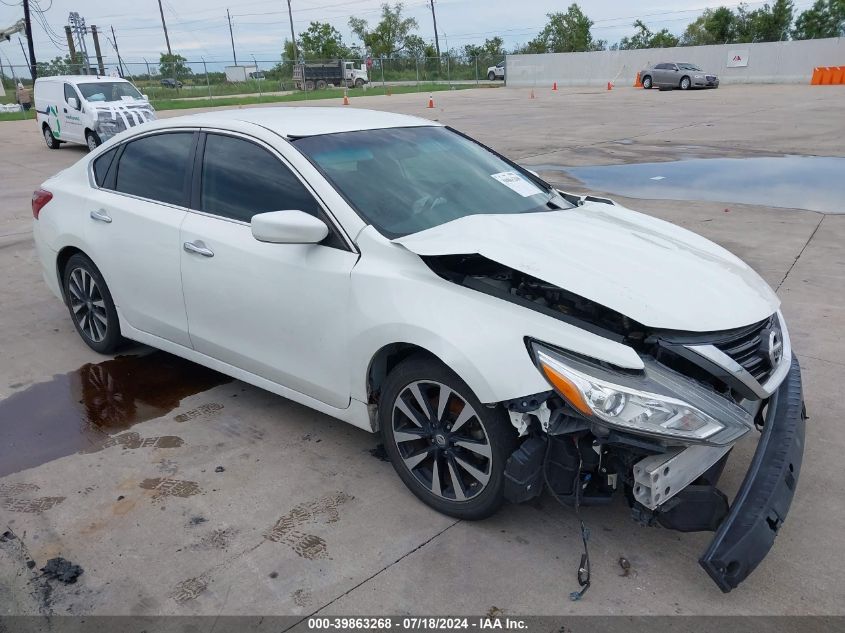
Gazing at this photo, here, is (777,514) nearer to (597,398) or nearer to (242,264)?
(597,398)

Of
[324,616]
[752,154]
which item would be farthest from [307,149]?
[752,154]

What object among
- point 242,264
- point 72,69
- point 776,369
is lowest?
point 776,369

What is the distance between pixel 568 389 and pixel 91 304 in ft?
11.8

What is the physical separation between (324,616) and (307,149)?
2.19m

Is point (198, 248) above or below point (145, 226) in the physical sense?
Answer: below

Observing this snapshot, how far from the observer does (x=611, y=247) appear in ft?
10.3

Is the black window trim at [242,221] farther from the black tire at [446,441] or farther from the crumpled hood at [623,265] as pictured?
the black tire at [446,441]

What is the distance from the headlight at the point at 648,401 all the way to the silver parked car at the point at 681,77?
129 feet

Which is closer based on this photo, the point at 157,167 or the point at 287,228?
the point at 287,228

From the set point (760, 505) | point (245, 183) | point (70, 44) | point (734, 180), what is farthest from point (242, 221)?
Answer: point (70, 44)

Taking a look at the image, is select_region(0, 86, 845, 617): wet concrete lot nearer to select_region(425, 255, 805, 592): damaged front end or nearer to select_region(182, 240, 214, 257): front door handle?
select_region(425, 255, 805, 592): damaged front end

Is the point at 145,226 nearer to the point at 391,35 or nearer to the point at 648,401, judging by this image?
the point at 648,401

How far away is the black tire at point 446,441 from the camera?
2811 millimetres

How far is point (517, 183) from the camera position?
4055 millimetres
